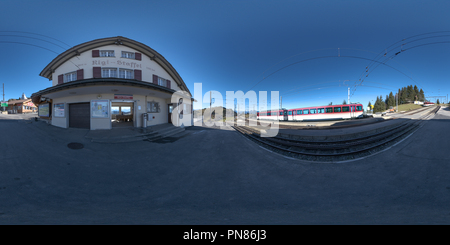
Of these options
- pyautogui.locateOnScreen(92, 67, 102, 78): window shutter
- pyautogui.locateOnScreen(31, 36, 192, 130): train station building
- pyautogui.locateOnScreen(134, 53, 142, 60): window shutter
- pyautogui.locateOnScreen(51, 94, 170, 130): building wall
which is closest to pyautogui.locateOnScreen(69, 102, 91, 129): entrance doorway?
pyautogui.locateOnScreen(31, 36, 192, 130): train station building

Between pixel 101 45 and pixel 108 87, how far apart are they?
21.9 feet

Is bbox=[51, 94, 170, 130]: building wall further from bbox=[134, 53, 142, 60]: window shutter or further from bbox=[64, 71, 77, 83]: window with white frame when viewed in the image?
bbox=[134, 53, 142, 60]: window shutter

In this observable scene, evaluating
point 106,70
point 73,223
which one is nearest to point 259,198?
point 73,223

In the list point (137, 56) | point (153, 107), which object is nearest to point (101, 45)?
point (137, 56)

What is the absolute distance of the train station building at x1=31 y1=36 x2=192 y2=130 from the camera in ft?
31.6

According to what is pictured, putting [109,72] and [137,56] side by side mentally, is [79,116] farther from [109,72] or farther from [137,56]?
[137,56]

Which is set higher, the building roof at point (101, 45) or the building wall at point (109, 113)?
the building roof at point (101, 45)

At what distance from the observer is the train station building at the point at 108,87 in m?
9.62

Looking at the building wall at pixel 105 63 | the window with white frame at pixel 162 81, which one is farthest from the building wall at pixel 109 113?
the window with white frame at pixel 162 81

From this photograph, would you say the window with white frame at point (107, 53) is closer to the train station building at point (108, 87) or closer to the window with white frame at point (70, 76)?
the train station building at point (108, 87)

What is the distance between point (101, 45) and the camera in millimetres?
12367

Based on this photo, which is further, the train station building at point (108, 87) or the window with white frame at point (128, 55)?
the window with white frame at point (128, 55)
